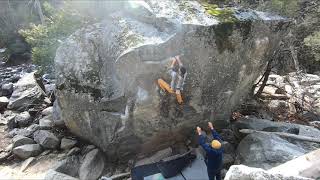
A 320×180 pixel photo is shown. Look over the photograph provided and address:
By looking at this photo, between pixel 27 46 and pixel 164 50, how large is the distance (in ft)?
70.1

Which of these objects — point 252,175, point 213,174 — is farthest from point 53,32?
point 252,175

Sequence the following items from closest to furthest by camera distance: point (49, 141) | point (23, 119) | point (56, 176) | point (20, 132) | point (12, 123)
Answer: point (56, 176)
point (49, 141)
point (20, 132)
point (23, 119)
point (12, 123)

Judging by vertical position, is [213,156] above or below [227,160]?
above

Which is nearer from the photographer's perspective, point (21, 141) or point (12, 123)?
point (21, 141)

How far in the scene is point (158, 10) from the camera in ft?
31.5

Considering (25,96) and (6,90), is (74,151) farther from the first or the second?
(6,90)

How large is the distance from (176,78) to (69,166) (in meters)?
4.53

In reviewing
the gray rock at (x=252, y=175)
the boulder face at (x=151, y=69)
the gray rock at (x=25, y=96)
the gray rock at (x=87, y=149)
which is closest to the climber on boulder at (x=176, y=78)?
the boulder face at (x=151, y=69)

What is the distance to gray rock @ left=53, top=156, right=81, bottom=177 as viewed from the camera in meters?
10.2

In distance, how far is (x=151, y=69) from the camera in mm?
8758

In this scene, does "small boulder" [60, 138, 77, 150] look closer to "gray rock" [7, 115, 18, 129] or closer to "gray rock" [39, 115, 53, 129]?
"gray rock" [39, 115, 53, 129]

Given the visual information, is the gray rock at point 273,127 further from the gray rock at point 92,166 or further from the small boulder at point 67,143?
the small boulder at point 67,143

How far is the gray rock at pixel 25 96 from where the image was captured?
47.9 feet

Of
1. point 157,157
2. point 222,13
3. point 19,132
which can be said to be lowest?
point 19,132
